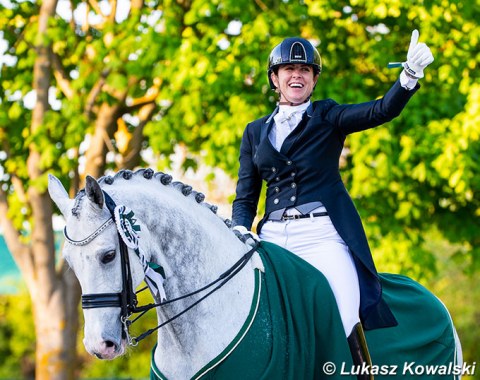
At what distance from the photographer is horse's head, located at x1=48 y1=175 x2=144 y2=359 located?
13.6 feet

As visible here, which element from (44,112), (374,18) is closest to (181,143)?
(44,112)

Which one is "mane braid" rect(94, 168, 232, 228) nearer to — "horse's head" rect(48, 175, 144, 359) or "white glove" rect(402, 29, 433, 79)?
"horse's head" rect(48, 175, 144, 359)

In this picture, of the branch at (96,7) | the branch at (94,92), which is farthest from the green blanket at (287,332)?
the branch at (96,7)

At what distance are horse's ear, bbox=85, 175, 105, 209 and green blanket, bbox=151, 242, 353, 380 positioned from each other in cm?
103

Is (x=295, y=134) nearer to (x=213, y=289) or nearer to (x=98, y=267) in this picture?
(x=213, y=289)

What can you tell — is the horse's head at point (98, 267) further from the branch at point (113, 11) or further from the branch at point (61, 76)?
the branch at point (113, 11)

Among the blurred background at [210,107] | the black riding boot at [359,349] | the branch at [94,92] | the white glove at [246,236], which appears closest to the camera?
the black riding boot at [359,349]

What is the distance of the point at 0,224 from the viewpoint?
12930 mm

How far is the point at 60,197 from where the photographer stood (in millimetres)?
4574

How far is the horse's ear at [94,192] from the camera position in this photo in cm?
420

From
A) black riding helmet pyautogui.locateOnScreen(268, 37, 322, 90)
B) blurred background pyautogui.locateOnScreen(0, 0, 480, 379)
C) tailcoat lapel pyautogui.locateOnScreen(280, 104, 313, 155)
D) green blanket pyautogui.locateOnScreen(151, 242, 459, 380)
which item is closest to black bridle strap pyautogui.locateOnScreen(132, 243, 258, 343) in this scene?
green blanket pyautogui.locateOnScreen(151, 242, 459, 380)

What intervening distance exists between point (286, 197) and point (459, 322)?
1792cm

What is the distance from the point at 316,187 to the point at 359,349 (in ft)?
3.26

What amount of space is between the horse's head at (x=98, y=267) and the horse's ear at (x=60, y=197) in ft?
0.39
